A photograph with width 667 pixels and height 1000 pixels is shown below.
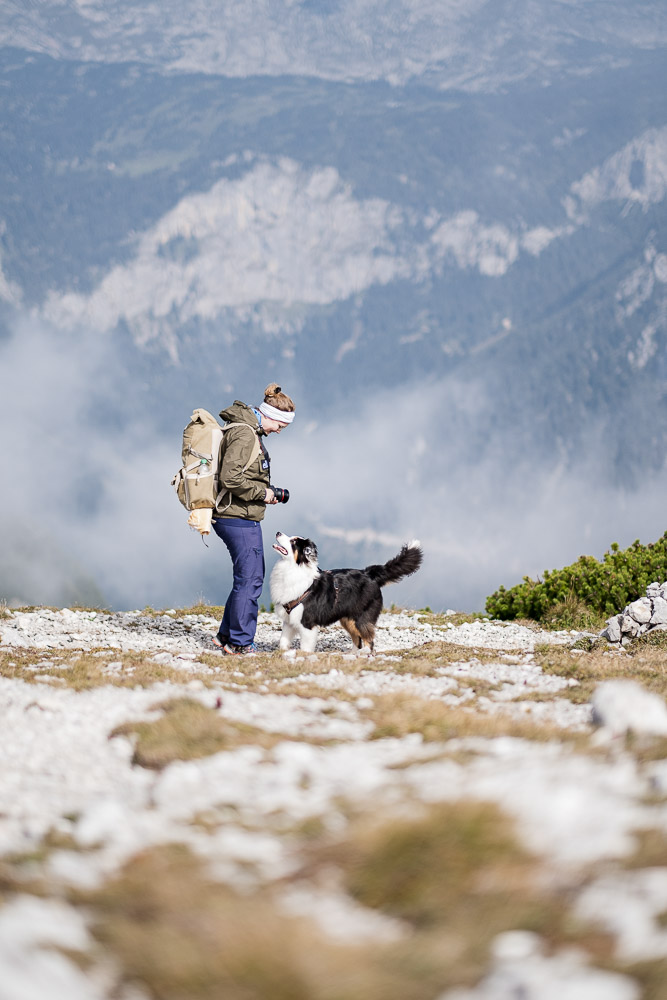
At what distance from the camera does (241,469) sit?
10.2 meters

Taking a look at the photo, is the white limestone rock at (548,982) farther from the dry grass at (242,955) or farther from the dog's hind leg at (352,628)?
the dog's hind leg at (352,628)

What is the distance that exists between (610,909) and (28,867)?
2211 mm

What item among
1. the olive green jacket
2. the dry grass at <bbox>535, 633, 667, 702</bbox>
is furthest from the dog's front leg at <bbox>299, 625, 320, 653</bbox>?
the dry grass at <bbox>535, 633, 667, 702</bbox>

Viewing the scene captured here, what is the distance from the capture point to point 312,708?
600 cm

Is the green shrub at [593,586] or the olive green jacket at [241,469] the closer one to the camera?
the olive green jacket at [241,469]

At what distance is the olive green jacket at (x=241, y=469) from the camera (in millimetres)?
10227

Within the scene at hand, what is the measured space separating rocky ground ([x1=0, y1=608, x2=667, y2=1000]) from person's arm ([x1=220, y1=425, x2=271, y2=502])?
4460 millimetres

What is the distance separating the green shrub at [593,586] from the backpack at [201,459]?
9.33 metres

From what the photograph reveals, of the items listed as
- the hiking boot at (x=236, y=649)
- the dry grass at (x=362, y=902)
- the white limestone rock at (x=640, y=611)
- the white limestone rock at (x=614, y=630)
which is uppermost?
the white limestone rock at (x=640, y=611)

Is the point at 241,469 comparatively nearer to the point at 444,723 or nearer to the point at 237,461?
the point at 237,461

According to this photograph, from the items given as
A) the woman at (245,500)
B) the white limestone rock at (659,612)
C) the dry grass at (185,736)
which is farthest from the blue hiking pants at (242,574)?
the white limestone rock at (659,612)

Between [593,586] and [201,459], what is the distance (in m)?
A: 10.7

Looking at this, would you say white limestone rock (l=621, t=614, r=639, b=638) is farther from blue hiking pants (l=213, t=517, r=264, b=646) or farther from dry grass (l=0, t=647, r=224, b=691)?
dry grass (l=0, t=647, r=224, b=691)

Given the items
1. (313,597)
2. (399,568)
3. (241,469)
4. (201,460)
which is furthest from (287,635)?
(201,460)
